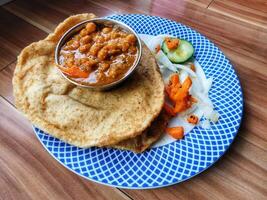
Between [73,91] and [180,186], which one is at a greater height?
[73,91]

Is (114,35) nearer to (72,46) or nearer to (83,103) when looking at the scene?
(72,46)

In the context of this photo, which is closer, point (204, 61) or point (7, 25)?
point (204, 61)

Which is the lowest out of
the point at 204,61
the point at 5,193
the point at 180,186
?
the point at 5,193

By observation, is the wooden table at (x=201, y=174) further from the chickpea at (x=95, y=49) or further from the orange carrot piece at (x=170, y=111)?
the chickpea at (x=95, y=49)

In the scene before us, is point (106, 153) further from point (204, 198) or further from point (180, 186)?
point (204, 198)

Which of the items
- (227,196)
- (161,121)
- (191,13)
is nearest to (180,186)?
(227,196)

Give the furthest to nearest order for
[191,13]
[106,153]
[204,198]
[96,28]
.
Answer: [191,13], [96,28], [106,153], [204,198]
